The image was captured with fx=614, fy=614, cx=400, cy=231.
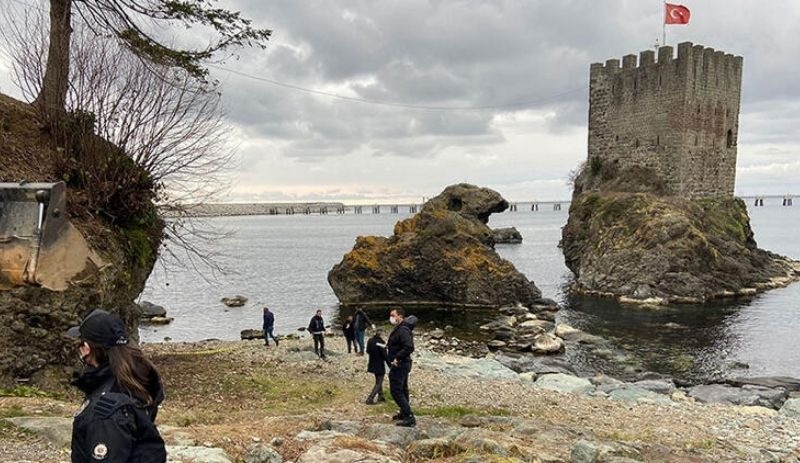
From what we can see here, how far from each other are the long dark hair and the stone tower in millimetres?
50822

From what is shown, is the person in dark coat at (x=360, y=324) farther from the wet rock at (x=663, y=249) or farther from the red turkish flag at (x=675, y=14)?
the red turkish flag at (x=675, y=14)

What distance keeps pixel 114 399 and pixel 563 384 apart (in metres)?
18.4

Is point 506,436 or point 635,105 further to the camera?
point 635,105

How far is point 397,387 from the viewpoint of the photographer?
36.1 ft

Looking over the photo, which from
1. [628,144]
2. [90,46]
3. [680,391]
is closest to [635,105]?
[628,144]

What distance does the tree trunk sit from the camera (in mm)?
14859

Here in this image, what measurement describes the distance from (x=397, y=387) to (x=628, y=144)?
1818 inches

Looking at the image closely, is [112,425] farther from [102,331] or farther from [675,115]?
[675,115]

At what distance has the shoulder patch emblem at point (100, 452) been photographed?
12.5 feet

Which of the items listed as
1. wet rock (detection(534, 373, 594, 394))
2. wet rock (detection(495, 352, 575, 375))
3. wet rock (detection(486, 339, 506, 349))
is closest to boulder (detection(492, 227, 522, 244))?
wet rock (detection(486, 339, 506, 349))

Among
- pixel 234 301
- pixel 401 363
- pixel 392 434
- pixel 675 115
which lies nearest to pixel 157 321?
pixel 234 301

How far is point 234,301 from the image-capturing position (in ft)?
145

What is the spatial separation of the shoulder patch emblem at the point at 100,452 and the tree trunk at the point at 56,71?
13.4 meters

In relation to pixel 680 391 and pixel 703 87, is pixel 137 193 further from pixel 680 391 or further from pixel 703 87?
pixel 703 87
